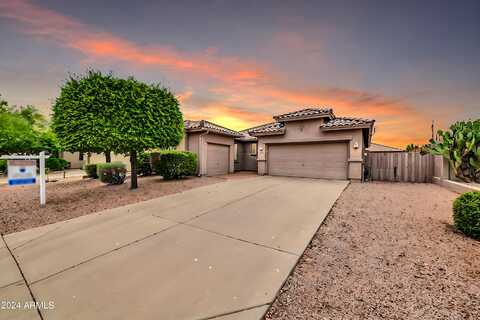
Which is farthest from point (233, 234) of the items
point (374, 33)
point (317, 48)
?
point (374, 33)

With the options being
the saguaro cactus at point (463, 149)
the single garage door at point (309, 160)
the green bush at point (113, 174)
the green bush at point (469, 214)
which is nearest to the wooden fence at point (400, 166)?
the saguaro cactus at point (463, 149)

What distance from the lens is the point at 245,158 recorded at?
17.1m

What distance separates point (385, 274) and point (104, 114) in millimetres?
8343

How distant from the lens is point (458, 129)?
8445 millimetres

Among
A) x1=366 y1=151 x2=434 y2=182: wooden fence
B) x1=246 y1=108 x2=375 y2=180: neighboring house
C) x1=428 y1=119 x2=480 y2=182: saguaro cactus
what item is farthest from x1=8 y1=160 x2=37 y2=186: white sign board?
x1=428 y1=119 x2=480 y2=182: saguaro cactus

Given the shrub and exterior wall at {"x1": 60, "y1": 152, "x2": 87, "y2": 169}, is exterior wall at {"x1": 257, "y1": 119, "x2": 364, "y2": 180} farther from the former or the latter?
exterior wall at {"x1": 60, "y1": 152, "x2": 87, "y2": 169}

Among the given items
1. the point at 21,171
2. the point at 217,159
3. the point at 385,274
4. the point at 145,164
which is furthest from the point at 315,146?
the point at 21,171

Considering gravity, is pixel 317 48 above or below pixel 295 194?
above

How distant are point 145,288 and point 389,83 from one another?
12960 mm

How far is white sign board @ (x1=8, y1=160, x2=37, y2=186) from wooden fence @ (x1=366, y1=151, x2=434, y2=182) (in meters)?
15.1

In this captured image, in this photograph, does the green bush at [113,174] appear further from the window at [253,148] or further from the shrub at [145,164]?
the window at [253,148]

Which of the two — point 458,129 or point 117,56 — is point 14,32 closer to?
point 117,56

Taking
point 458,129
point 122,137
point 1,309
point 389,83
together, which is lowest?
point 1,309

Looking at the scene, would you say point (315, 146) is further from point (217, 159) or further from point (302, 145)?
point (217, 159)
